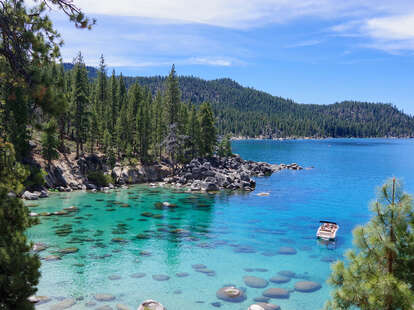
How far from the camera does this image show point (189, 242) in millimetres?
31594

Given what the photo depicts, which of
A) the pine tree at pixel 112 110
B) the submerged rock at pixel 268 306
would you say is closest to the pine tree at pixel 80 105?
the pine tree at pixel 112 110

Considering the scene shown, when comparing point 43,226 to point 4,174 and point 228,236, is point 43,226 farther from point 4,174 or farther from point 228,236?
point 4,174

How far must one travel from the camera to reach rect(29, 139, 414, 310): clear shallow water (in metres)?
21.4

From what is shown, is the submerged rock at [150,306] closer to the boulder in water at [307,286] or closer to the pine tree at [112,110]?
the boulder in water at [307,286]

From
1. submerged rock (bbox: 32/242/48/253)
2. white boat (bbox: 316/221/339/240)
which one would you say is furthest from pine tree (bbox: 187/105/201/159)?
submerged rock (bbox: 32/242/48/253)

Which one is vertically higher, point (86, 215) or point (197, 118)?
point (197, 118)

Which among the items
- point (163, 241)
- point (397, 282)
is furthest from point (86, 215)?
point (397, 282)

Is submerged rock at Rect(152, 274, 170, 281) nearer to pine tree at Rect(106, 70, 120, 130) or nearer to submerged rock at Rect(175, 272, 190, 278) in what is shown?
submerged rock at Rect(175, 272, 190, 278)

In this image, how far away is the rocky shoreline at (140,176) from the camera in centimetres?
5391

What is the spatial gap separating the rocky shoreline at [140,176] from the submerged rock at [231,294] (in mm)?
34312

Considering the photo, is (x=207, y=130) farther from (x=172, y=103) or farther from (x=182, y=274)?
(x=182, y=274)

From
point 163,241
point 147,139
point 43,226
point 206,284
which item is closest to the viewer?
point 206,284

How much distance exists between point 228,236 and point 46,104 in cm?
2759

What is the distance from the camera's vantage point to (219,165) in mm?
79250
